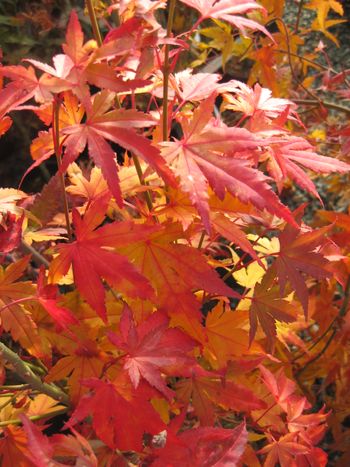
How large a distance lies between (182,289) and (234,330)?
17 centimetres

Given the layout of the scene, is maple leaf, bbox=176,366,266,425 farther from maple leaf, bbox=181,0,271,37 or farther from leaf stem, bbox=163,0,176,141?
maple leaf, bbox=181,0,271,37

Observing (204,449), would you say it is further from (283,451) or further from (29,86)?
(29,86)

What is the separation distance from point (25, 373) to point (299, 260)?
1.29 feet

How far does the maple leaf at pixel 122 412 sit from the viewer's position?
0.63 metres

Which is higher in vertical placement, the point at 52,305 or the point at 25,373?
the point at 52,305

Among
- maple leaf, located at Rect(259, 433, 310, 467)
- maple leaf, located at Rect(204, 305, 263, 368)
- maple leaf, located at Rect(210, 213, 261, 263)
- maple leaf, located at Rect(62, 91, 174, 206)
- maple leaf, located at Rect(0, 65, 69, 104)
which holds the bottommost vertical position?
maple leaf, located at Rect(259, 433, 310, 467)

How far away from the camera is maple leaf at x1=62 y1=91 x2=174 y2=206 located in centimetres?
54

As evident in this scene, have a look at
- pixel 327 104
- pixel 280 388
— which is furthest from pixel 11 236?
pixel 327 104

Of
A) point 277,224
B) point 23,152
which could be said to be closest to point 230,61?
point 23,152

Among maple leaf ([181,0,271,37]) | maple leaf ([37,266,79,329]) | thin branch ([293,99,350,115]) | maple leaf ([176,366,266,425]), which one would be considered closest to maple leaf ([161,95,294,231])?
maple leaf ([181,0,271,37])

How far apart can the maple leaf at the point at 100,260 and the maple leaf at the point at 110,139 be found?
79 mm

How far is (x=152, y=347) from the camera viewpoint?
0.62 metres

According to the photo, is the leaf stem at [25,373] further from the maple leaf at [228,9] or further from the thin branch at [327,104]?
the thin branch at [327,104]

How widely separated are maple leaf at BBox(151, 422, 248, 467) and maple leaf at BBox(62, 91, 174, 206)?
0.96 feet
